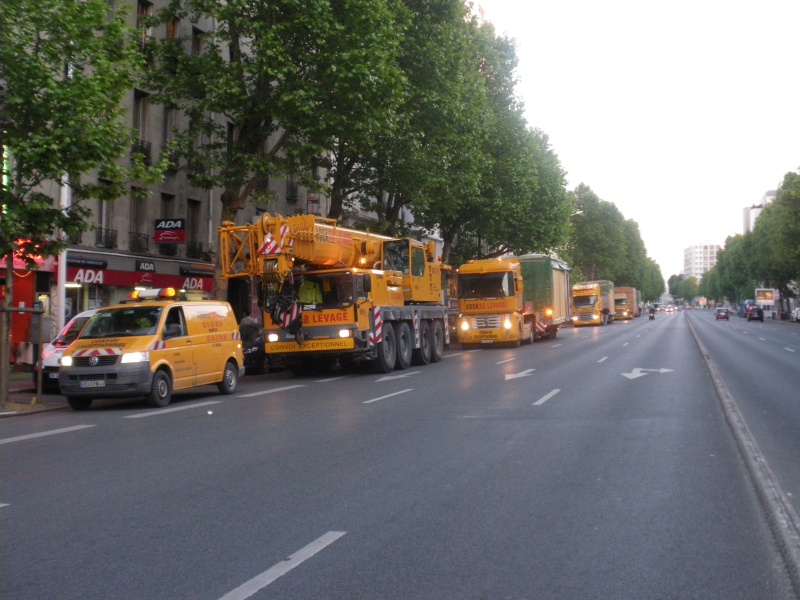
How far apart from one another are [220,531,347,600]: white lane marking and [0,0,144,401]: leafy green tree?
1005 centimetres

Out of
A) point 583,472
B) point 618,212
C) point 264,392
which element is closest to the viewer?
point 583,472

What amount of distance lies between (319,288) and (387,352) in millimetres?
2576

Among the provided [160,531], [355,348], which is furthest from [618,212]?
[160,531]

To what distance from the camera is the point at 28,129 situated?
14195 mm

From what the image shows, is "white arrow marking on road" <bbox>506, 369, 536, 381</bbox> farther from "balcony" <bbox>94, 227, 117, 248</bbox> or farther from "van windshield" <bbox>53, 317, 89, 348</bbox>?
"balcony" <bbox>94, 227, 117, 248</bbox>

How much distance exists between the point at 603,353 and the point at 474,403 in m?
14.3

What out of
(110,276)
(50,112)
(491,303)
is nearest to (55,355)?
(50,112)

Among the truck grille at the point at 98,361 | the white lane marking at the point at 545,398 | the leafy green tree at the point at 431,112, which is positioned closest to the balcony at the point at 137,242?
the leafy green tree at the point at 431,112

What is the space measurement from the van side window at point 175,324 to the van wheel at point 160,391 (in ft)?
2.37

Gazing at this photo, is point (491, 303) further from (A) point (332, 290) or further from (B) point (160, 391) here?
(B) point (160, 391)

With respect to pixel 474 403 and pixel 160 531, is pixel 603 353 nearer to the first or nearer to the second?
pixel 474 403

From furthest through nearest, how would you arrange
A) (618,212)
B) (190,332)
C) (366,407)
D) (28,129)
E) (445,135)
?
(618,212) < (445,135) < (190,332) < (28,129) < (366,407)

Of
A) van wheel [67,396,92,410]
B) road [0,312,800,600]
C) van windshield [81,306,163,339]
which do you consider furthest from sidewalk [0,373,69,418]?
van windshield [81,306,163,339]

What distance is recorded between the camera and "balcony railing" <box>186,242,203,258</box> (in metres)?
31.8
